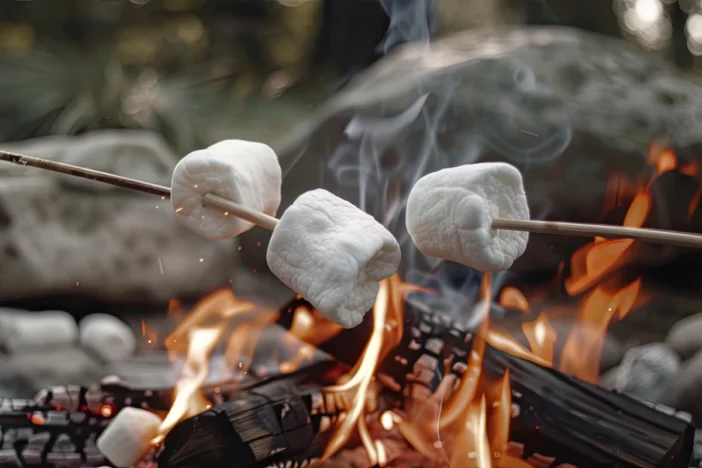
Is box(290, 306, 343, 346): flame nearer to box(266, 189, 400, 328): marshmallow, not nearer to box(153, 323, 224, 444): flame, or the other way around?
box(153, 323, 224, 444): flame

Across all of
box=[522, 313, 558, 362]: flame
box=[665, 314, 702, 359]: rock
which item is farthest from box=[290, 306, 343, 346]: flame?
box=[665, 314, 702, 359]: rock

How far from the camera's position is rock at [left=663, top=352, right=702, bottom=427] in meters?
2.17

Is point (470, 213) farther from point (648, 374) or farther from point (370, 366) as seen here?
point (648, 374)

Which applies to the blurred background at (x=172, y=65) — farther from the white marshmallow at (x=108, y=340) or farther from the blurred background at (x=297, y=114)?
the white marshmallow at (x=108, y=340)

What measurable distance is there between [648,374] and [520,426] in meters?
0.81

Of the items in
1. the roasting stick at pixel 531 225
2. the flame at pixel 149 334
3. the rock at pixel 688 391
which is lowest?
the flame at pixel 149 334

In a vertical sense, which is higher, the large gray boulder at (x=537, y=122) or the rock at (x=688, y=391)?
the large gray boulder at (x=537, y=122)

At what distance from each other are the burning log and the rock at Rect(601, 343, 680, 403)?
56cm

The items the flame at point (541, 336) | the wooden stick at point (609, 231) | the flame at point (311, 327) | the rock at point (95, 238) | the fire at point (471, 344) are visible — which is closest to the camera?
the wooden stick at point (609, 231)

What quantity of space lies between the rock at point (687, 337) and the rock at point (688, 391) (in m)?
0.27

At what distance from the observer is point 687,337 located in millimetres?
2568

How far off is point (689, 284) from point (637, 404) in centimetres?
138

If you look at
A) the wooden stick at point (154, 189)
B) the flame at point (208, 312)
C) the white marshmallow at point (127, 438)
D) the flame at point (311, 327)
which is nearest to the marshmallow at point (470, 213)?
the wooden stick at point (154, 189)

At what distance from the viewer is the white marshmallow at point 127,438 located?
5.93 feet
